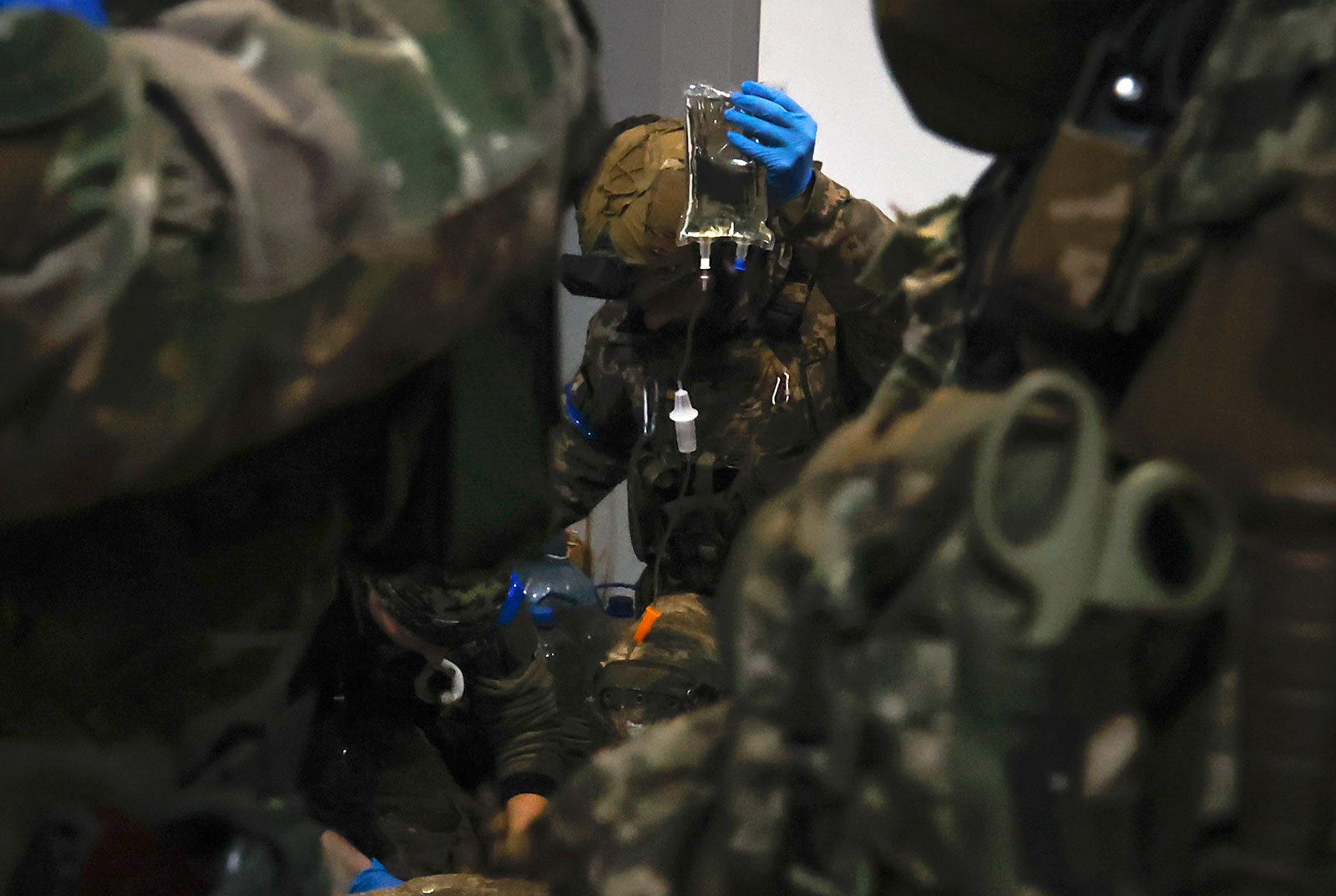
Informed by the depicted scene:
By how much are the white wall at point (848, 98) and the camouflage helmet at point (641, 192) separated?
0.26 metres

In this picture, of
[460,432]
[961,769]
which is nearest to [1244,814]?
[961,769]

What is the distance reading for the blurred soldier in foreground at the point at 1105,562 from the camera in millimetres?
314

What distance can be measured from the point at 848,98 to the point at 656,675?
598 mm

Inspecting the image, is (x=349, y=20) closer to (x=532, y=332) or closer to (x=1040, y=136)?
(x=532, y=332)

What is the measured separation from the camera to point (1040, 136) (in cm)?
44

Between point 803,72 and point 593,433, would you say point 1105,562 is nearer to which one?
point 803,72

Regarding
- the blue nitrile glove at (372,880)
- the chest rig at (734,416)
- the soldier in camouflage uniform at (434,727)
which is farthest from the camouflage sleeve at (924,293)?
the chest rig at (734,416)

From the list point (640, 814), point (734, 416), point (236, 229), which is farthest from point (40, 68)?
point (734, 416)

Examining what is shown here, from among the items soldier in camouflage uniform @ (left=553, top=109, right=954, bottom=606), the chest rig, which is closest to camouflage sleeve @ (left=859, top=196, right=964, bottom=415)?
soldier in camouflage uniform @ (left=553, top=109, right=954, bottom=606)

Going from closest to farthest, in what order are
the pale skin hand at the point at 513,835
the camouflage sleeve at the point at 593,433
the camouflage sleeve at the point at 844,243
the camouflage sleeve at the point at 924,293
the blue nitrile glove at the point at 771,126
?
1. the camouflage sleeve at the point at 924,293
2. the pale skin hand at the point at 513,835
3. the blue nitrile glove at the point at 771,126
4. the camouflage sleeve at the point at 844,243
5. the camouflage sleeve at the point at 593,433

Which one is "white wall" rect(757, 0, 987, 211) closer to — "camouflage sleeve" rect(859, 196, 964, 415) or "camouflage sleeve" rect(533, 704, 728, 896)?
"camouflage sleeve" rect(859, 196, 964, 415)

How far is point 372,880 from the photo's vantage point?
85cm

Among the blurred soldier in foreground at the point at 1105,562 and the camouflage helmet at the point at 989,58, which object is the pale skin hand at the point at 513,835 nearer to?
the blurred soldier in foreground at the point at 1105,562

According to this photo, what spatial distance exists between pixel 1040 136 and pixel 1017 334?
0.10 m
